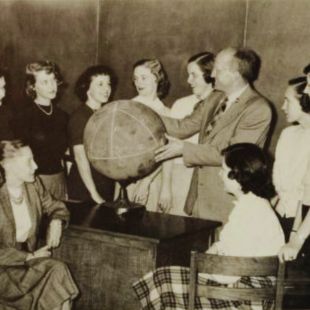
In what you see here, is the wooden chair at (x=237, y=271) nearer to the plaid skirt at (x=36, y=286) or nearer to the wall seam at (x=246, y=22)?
the plaid skirt at (x=36, y=286)

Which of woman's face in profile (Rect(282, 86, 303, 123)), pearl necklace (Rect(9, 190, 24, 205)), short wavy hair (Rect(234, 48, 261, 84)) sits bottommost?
pearl necklace (Rect(9, 190, 24, 205))

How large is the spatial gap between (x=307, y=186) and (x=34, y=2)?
17.5ft

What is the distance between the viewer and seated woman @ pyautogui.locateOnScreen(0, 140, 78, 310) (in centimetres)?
336

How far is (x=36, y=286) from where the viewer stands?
3.38 meters

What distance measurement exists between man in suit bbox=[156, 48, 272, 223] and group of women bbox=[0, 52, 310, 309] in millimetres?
270

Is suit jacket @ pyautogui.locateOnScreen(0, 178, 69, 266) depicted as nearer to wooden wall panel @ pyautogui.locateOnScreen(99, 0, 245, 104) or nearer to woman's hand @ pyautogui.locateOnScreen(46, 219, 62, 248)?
woman's hand @ pyautogui.locateOnScreen(46, 219, 62, 248)

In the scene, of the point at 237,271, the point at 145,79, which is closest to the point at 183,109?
the point at 145,79

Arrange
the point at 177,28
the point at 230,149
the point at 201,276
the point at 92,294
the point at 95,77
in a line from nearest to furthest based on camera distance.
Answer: the point at 201,276 → the point at 230,149 → the point at 92,294 → the point at 95,77 → the point at 177,28

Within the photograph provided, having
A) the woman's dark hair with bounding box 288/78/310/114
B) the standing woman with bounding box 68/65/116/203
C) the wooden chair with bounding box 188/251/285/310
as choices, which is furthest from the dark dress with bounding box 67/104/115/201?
the wooden chair with bounding box 188/251/285/310

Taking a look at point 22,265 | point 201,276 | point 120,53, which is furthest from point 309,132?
point 120,53

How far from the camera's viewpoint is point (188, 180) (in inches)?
206

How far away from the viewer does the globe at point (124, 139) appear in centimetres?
386

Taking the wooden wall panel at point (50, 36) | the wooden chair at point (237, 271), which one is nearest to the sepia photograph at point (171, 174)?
the wooden chair at point (237, 271)

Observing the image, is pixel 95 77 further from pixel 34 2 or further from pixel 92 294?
pixel 34 2
